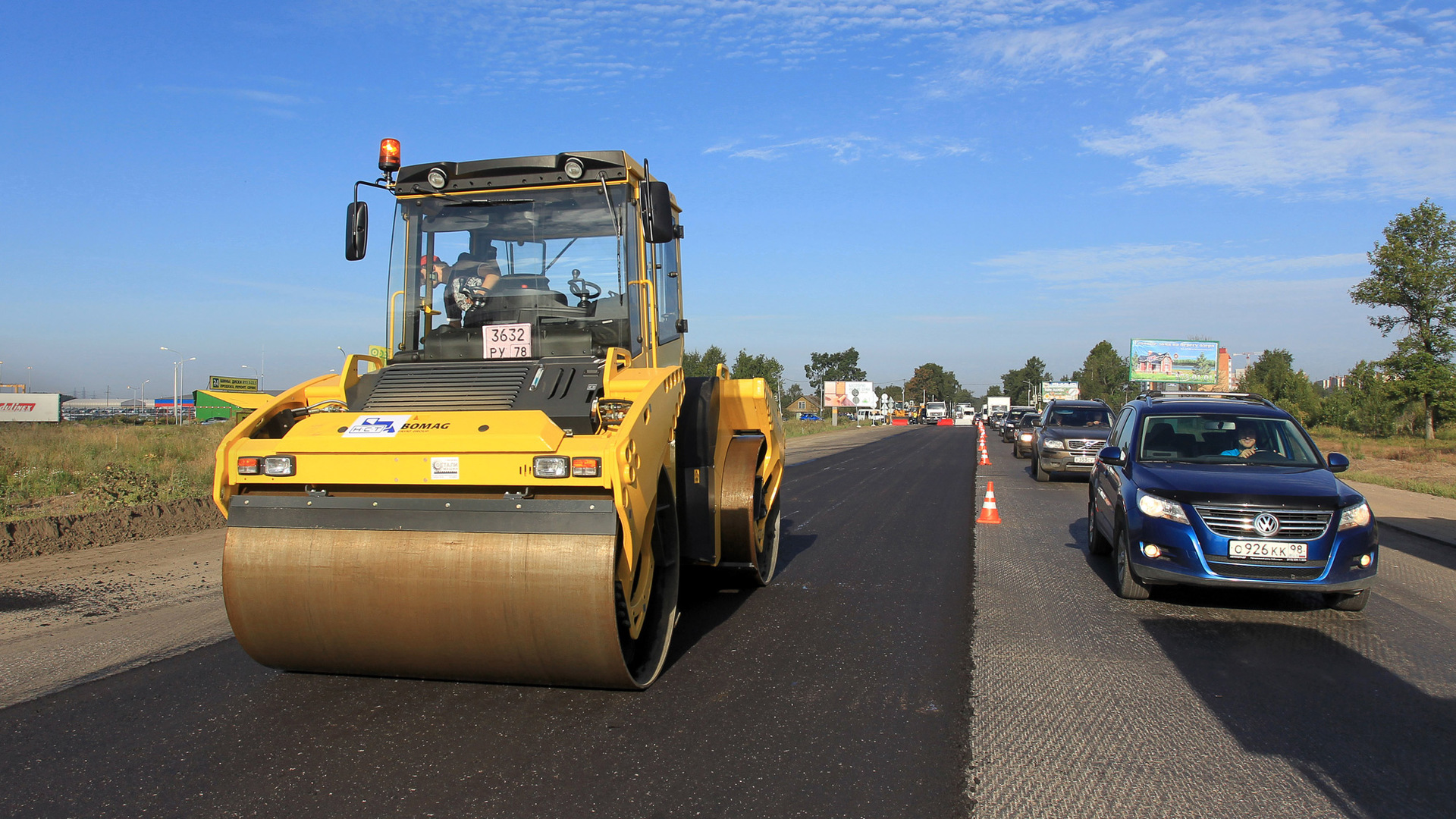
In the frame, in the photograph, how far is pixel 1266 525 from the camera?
6297 millimetres

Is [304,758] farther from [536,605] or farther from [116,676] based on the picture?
[116,676]

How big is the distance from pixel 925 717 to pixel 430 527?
8.40 ft

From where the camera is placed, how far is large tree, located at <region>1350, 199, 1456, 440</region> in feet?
129

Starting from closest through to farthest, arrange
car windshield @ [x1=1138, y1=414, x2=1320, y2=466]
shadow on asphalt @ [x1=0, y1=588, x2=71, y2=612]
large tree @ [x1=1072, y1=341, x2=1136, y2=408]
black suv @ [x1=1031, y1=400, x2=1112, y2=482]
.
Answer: shadow on asphalt @ [x1=0, y1=588, x2=71, y2=612], car windshield @ [x1=1138, y1=414, x2=1320, y2=466], black suv @ [x1=1031, y1=400, x2=1112, y2=482], large tree @ [x1=1072, y1=341, x2=1136, y2=408]

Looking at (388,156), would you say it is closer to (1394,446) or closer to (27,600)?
(27,600)

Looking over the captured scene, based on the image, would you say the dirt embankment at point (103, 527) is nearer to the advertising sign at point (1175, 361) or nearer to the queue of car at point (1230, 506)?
the queue of car at point (1230, 506)

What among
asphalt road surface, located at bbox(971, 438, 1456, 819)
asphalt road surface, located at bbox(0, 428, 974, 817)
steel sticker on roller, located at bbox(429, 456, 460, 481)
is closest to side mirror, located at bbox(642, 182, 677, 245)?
steel sticker on roller, located at bbox(429, 456, 460, 481)

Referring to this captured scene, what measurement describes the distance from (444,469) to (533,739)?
129 centimetres

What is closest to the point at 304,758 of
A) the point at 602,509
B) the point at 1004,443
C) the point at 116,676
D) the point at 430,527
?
the point at 430,527

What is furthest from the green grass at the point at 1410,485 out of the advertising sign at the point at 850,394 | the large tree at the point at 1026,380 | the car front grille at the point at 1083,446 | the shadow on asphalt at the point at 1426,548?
the large tree at the point at 1026,380

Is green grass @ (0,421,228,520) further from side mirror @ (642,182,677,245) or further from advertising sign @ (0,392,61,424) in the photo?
advertising sign @ (0,392,61,424)

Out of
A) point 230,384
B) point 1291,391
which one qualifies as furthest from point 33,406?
point 1291,391

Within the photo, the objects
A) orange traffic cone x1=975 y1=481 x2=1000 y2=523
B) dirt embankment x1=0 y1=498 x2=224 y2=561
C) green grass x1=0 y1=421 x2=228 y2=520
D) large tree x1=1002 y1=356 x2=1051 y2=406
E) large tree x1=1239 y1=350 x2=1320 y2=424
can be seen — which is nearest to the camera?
dirt embankment x1=0 y1=498 x2=224 y2=561

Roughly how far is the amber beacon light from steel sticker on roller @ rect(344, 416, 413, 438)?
2.10 m
